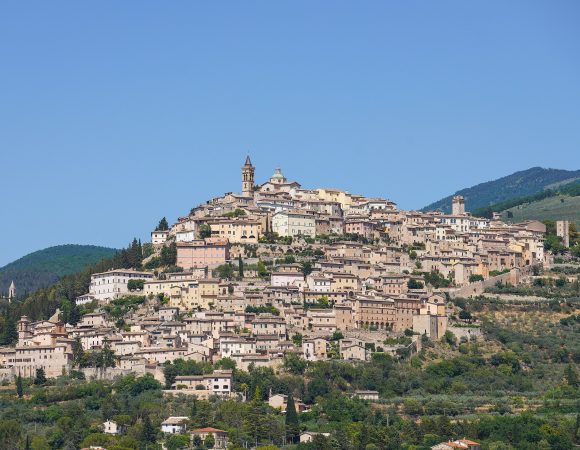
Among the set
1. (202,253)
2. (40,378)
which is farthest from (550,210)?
(40,378)

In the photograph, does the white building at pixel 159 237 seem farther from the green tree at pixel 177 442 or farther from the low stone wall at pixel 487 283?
the green tree at pixel 177 442

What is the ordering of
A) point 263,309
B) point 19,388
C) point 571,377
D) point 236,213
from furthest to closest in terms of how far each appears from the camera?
point 236,213 < point 263,309 < point 571,377 < point 19,388

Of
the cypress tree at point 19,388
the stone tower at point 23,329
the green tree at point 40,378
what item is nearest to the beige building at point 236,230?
the stone tower at point 23,329

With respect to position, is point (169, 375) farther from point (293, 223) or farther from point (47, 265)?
point (47, 265)

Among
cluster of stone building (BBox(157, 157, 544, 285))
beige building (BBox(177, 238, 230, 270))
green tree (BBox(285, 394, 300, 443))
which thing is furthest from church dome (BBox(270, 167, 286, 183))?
green tree (BBox(285, 394, 300, 443))

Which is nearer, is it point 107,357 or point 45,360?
point 107,357

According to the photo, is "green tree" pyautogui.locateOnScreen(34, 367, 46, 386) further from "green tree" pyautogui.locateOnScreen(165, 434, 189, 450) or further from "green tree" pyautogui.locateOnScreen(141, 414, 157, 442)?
"green tree" pyautogui.locateOnScreen(165, 434, 189, 450)
